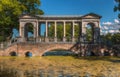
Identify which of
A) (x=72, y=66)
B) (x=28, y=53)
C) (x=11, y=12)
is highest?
(x=11, y=12)

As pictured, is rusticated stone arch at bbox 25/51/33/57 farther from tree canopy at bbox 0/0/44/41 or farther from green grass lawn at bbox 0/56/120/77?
green grass lawn at bbox 0/56/120/77

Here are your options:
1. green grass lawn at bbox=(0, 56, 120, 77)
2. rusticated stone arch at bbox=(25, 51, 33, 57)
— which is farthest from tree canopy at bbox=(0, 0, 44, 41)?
green grass lawn at bbox=(0, 56, 120, 77)

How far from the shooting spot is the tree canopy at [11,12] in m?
56.7

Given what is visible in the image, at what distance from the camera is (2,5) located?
56.8 metres

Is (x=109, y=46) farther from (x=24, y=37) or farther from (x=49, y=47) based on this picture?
(x=24, y=37)

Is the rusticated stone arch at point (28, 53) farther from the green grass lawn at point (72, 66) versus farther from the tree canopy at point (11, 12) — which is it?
the green grass lawn at point (72, 66)

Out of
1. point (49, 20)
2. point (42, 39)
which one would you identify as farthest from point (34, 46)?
point (49, 20)

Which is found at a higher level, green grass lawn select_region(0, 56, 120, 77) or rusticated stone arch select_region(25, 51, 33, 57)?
green grass lawn select_region(0, 56, 120, 77)

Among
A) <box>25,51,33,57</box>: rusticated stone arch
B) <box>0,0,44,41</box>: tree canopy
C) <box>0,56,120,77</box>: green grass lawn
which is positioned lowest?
<box>25,51,33,57</box>: rusticated stone arch

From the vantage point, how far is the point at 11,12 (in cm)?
5866

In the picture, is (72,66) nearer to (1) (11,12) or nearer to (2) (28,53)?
(2) (28,53)

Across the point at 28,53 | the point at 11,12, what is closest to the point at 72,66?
the point at 28,53

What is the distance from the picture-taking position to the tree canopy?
56688 mm

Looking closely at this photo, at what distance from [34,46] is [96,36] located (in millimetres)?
10601
